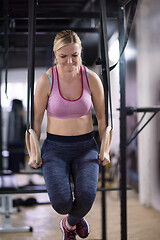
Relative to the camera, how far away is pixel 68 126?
1851 millimetres

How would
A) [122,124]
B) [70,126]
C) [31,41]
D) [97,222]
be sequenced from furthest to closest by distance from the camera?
[97,222] < [122,124] < [70,126] < [31,41]

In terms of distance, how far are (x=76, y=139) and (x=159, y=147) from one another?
235 centimetres

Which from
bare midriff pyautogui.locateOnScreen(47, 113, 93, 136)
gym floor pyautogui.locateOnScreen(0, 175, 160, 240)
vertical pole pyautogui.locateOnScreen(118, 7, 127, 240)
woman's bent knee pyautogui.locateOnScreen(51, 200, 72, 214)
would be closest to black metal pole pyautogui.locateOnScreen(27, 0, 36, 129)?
bare midriff pyautogui.locateOnScreen(47, 113, 93, 136)

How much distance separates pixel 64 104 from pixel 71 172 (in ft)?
1.26

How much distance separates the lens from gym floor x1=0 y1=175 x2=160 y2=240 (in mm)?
3152

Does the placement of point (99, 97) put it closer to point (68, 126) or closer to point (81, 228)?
point (68, 126)

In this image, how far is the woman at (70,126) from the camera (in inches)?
68.1

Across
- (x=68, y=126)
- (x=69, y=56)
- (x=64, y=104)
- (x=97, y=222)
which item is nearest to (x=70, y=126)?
(x=68, y=126)

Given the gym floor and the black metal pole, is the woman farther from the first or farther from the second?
the gym floor

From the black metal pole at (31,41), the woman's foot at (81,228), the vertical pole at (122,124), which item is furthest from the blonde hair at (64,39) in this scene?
the woman's foot at (81,228)

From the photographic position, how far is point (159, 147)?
13.1 feet

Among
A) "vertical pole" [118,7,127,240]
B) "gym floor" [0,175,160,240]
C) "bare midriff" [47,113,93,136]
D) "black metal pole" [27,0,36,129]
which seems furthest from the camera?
"gym floor" [0,175,160,240]

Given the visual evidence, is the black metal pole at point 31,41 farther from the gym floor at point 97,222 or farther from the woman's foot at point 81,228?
the gym floor at point 97,222

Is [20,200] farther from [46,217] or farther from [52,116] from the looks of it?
[52,116]
